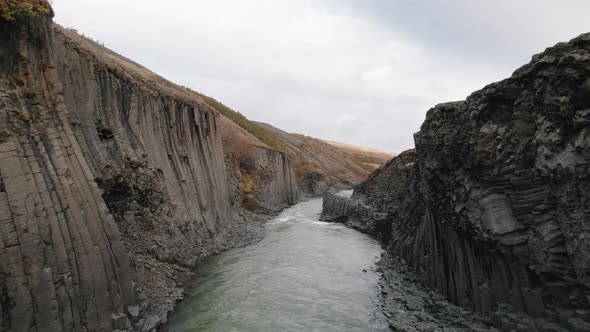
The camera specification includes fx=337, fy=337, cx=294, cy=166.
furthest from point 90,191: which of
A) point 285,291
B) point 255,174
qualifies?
point 255,174

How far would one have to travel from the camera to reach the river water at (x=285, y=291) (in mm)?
11918

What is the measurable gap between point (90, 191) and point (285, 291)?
8.70 metres

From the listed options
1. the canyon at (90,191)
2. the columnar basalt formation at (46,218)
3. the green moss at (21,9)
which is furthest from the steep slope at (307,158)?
the green moss at (21,9)

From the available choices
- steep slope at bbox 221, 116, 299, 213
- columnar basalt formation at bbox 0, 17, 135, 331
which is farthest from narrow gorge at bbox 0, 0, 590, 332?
steep slope at bbox 221, 116, 299, 213

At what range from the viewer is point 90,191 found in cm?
1101

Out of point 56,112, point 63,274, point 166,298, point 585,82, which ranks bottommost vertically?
point 166,298

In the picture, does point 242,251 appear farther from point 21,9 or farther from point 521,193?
point 521,193

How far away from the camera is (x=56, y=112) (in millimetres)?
10969

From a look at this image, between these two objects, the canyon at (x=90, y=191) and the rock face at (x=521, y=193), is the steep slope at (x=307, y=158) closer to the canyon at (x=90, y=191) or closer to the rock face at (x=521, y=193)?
the canyon at (x=90, y=191)

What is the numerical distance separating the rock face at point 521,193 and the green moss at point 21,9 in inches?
575

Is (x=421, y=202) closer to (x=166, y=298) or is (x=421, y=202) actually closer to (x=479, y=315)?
(x=479, y=315)

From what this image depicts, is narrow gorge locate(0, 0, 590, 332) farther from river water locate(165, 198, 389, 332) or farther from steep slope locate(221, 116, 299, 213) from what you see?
steep slope locate(221, 116, 299, 213)

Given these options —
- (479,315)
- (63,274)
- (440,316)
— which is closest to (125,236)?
(63,274)

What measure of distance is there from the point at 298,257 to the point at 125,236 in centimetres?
993
